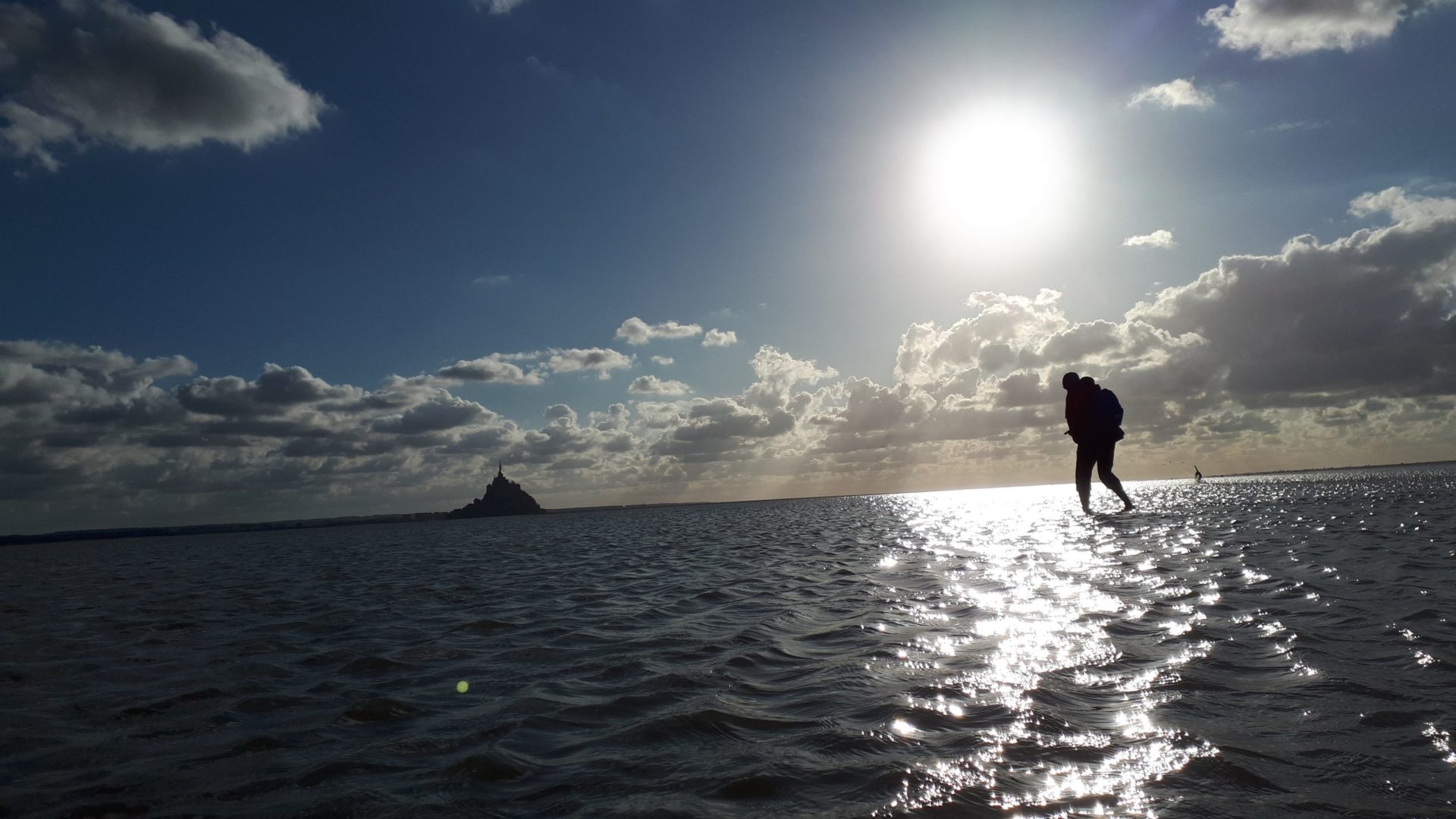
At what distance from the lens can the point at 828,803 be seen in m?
4.02

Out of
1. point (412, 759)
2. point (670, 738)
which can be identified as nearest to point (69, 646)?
point (412, 759)

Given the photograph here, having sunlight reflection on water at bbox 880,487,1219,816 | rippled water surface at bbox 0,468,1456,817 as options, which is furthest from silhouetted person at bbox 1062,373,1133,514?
sunlight reflection on water at bbox 880,487,1219,816

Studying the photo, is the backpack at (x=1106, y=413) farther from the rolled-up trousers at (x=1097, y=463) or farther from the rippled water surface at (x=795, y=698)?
the rippled water surface at (x=795, y=698)

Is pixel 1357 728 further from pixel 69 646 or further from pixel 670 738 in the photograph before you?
pixel 69 646

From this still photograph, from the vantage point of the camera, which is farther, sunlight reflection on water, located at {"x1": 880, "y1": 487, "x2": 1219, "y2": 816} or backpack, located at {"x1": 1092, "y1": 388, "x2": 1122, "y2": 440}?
backpack, located at {"x1": 1092, "y1": 388, "x2": 1122, "y2": 440}

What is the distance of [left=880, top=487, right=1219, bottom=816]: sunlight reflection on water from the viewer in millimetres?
4137

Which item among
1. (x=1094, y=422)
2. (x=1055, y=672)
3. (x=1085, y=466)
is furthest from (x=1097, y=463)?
(x=1055, y=672)

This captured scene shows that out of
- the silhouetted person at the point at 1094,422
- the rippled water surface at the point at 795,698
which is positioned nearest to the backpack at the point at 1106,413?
the silhouetted person at the point at 1094,422

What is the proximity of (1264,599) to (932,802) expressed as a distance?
7.99m

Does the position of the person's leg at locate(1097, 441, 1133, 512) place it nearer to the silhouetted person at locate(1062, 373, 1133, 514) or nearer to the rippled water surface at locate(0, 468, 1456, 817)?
the silhouetted person at locate(1062, 373, 1133, 514)

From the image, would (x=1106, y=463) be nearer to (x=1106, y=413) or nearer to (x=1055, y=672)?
(x=1106, y=413)

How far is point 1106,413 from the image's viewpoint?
28.2 meters

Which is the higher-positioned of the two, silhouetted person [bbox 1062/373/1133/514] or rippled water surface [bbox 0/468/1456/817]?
silhouetted person [bbox 1062/373/1133/514]

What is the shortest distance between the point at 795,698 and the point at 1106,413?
2623 cm
